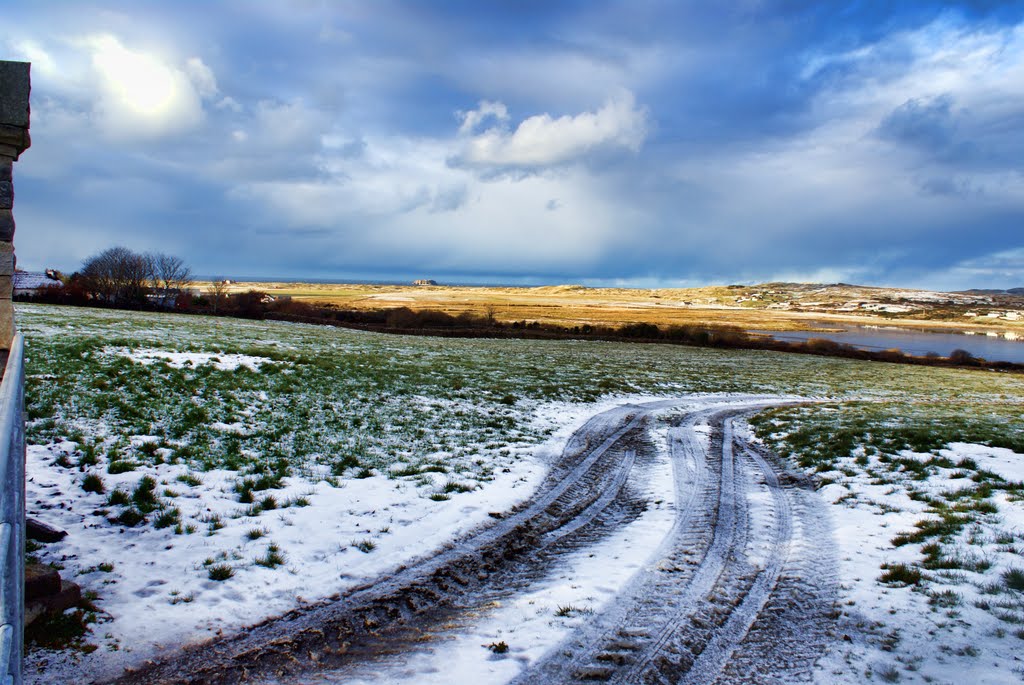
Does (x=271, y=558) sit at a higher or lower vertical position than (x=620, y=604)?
higher

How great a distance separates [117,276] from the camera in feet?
207

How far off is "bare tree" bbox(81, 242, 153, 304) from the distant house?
3147mm

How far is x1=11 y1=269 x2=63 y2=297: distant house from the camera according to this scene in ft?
172

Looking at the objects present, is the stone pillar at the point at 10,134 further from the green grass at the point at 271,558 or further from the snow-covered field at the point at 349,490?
the green grass at the point at 271,558

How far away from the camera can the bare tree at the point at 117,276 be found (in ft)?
199

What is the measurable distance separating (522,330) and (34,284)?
171ft

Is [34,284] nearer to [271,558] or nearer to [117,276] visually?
[117,276]

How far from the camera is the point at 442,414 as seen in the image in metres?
16.7

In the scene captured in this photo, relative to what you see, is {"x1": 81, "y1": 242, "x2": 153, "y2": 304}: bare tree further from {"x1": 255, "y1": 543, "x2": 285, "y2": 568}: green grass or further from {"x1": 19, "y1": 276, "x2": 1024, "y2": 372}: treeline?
{"x1": 255, "y1": 543, "x2": 285, "y2": 568}: green grass

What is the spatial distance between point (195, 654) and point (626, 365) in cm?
3090

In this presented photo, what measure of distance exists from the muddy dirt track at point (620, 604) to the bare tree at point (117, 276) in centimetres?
6568

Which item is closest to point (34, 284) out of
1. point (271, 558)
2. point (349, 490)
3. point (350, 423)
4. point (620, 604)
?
point (350, 423)

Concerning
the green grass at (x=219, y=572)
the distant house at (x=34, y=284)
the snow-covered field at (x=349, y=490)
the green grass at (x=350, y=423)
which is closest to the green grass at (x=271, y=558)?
the snow-covered field at (x=349, y=490)

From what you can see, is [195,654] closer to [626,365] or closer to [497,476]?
[497,476]
